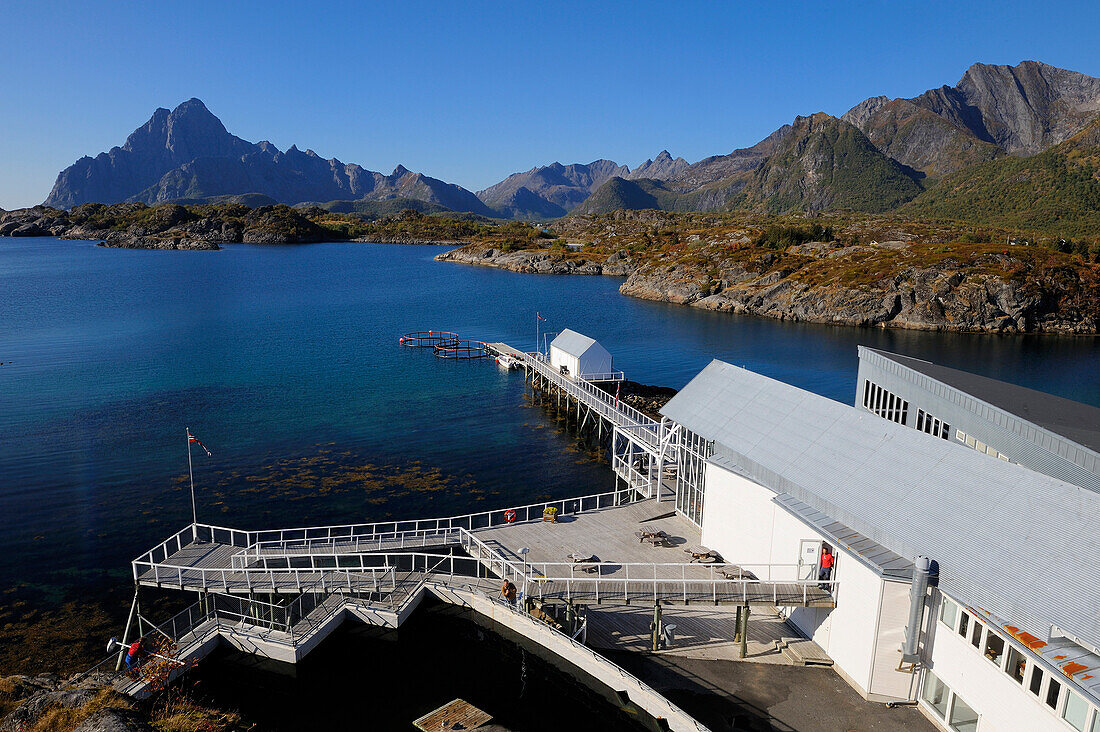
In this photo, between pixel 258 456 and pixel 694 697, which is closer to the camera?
pixel 694 697

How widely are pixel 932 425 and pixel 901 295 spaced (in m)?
86.7

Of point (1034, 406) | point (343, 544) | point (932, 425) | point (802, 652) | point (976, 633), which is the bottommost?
point (802, 652)

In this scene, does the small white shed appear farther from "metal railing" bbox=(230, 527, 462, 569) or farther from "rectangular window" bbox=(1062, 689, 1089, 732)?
"rectangular window" bbox=(1062, 689, 1089, 732)

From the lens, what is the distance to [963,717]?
64.1 feet

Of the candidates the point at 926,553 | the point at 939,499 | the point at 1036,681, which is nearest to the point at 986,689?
the point at 1036,681

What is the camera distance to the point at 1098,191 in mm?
195500

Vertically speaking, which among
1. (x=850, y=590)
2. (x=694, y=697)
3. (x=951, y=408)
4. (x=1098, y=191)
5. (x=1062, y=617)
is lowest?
(x=694, y=697)

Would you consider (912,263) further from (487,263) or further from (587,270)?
(487,263)

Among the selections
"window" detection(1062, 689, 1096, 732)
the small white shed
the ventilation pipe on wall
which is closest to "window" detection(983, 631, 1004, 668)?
the ventilation pipe on wall

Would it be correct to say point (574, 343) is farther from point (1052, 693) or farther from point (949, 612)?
point (1052, 693)

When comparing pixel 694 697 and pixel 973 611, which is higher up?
pixel 973 611

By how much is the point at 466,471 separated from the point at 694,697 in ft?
78.3

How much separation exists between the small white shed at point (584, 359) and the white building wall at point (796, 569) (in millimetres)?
31572

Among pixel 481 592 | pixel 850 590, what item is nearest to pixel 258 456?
pixel 481 592
